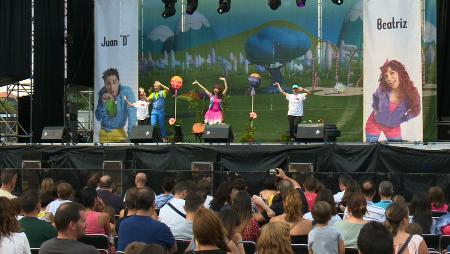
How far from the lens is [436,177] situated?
1266 centimetres

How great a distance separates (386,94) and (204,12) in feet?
23.3

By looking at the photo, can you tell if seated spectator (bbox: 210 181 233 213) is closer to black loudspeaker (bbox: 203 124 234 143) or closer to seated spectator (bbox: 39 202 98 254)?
seated spectator (bbox: 39 202 98 254)

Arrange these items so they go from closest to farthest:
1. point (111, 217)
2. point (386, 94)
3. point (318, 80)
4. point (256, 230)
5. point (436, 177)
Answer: point (256, 230) → point (111, 217) → point (436, 177) → point (386, 94) → point (318, 80)

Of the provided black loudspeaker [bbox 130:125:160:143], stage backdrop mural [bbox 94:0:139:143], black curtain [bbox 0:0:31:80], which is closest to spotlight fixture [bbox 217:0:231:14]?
stage backdrop mural [bbox 94:0:139:143]

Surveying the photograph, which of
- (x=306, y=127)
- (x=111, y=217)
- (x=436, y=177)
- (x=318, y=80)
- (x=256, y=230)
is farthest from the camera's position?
(x=318, y=80)

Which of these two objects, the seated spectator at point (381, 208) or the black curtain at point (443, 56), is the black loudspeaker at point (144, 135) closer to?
the black curtain at point (443, 56)

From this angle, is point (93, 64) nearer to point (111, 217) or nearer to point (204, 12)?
point (204, 12)

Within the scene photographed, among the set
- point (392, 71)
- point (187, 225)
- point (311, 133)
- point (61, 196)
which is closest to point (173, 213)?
point (187, 225)

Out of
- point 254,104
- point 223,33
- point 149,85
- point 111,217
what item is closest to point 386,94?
point 254,104

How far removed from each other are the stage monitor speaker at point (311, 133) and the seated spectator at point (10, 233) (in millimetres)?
10979

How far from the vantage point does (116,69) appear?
2058 cm

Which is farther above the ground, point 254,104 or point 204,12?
point 204,12

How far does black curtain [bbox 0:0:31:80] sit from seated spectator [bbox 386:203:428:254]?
15514 millimetres

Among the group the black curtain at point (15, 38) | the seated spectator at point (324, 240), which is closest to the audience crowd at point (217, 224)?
the seated spectator at point (324, 240)
